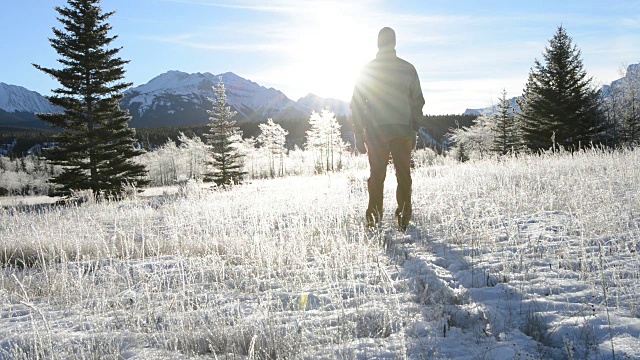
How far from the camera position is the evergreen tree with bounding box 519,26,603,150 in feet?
82.0

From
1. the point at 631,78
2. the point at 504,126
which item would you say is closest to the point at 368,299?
the point at 504,126

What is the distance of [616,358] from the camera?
1.70 m

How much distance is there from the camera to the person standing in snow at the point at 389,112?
15.4 ft

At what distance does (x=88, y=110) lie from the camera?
20031 millimetres

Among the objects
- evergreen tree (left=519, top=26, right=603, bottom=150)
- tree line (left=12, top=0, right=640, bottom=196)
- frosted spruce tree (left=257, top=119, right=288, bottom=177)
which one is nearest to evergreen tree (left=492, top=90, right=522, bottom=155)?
tree line (left=12, top=0, right=640, bottom=196)

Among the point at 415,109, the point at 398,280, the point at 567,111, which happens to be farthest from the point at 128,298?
the point at 567,111

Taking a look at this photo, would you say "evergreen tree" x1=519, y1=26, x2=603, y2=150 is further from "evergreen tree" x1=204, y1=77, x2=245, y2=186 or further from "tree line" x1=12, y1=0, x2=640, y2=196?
"evergreen tree" x1=204, y1=77, x2=245, y2=186

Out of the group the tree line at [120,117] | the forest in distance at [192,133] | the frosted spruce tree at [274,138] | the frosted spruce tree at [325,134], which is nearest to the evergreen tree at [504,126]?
the tree line at [120,117]

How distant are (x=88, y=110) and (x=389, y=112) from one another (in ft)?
69.3

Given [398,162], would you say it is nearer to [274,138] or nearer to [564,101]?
[564,101]

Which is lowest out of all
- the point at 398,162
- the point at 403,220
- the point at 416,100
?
the point at 403,220

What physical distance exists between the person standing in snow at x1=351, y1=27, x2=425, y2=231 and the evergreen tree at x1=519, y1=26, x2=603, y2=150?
84.1 ft

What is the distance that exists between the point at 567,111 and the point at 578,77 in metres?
2.74

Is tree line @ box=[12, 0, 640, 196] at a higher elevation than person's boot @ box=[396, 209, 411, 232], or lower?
higher
